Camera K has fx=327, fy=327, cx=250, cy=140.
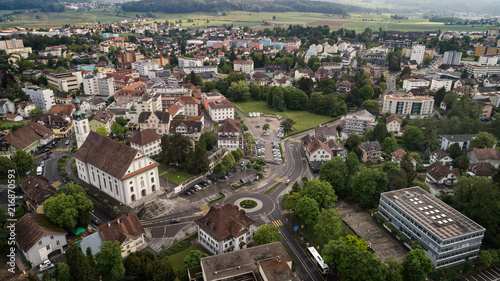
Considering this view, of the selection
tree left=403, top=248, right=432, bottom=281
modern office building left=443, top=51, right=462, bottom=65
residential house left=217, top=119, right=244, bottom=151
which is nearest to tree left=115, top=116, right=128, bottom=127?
residential house left=217, top=119, right=244, bottom=151

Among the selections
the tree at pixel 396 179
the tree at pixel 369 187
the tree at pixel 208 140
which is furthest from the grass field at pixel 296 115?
the tree at pixel 396 179

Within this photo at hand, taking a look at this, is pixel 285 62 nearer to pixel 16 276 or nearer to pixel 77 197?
pixel 77 197

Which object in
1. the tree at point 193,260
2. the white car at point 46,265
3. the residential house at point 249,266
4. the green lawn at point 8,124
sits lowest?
the white car at point 46,265

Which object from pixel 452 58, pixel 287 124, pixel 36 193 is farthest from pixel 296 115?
pixel 452 58

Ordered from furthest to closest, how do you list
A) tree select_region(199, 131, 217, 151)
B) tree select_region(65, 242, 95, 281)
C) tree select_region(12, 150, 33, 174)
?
tree select_region(199, 131, 217, 151) < tree select_region(12, 150, 33, 174) < tree select_region(65, 242, 95, 281)

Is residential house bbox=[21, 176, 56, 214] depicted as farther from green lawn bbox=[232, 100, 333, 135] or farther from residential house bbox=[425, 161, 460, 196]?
residential house bbox=[425, 161, 460, 196]

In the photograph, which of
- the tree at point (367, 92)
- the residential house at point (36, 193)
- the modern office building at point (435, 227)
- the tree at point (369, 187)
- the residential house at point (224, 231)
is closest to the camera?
the modern office building at point (435, 227)

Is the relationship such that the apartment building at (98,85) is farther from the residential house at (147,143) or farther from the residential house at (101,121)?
the residential house at (147,143)
